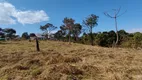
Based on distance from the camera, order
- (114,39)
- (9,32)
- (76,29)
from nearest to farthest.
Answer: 1. (114,39)
2. (76,29)
3. (9,32)

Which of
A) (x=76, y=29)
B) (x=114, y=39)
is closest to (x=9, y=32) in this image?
(x=76, y=29)

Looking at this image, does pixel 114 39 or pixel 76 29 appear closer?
pixel 114 39

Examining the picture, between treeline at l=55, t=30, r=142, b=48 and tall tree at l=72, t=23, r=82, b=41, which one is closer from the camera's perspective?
treeline at l=55, t=30, r=142, b=48

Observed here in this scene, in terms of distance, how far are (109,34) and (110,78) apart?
16504 millimetres

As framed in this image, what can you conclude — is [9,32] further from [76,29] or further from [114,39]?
[114,39]

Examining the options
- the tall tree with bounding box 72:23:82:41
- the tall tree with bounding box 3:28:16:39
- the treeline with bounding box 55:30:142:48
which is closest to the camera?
the treeline with bounding box 55:30:142:48

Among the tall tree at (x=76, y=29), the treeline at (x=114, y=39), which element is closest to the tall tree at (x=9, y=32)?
the tall tree at (x=76, y=29)

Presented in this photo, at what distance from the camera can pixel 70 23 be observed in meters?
25.3

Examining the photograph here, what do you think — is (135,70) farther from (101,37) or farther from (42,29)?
(42,29)

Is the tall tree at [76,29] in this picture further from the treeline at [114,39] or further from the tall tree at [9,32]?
the tall tree at [9,32]

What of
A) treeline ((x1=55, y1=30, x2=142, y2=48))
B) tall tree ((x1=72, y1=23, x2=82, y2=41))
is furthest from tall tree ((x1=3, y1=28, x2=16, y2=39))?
treeline ((x1=55, y1=30, x2=142, y2=48))

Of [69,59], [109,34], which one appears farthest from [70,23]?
[69,59]

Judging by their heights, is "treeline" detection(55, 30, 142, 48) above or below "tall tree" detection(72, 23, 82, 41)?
below

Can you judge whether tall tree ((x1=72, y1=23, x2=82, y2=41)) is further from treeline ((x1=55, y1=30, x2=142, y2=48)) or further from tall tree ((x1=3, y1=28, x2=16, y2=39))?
tall tree ((x1=3, y1=28, x2=16, y2=39))
